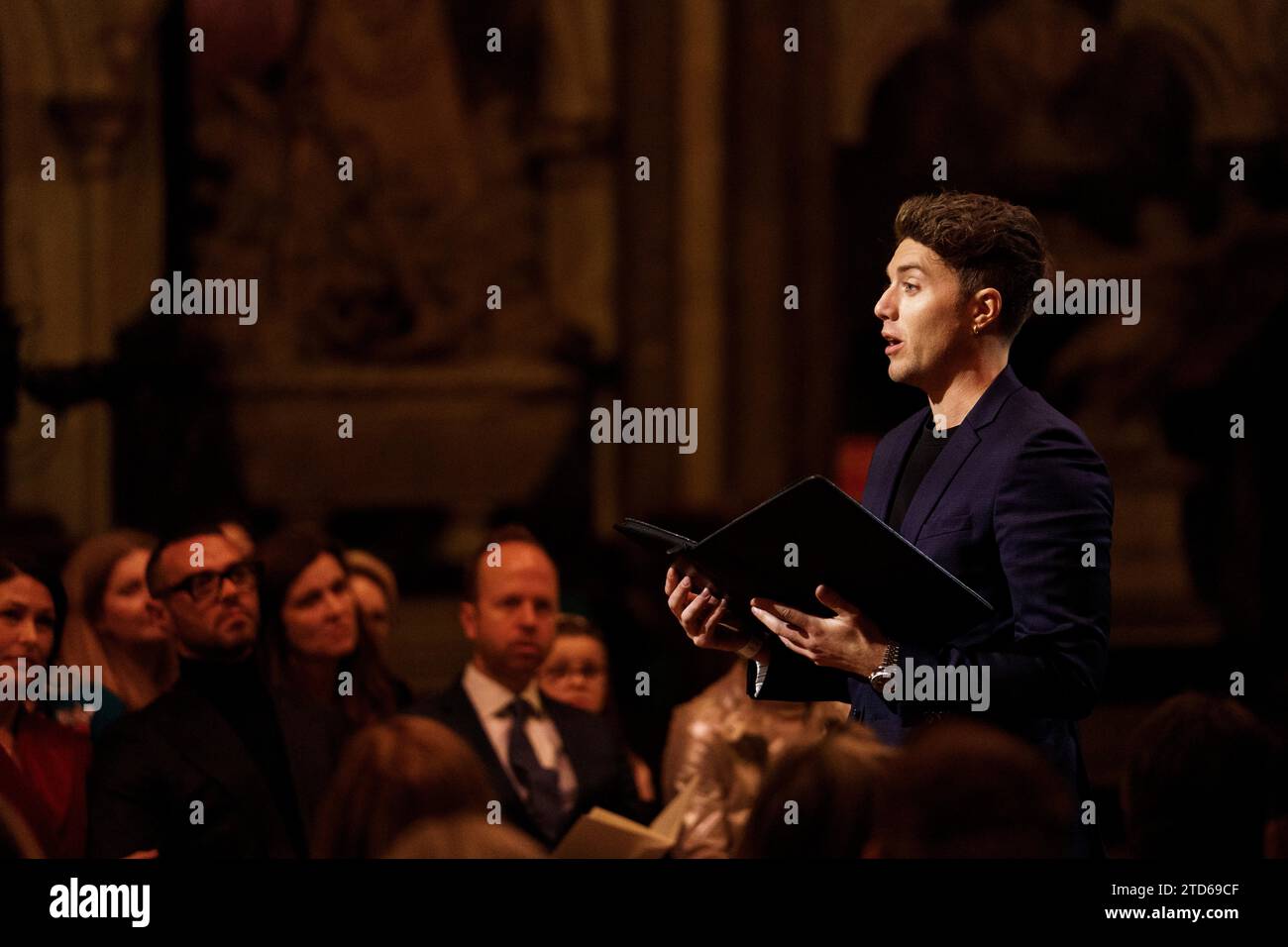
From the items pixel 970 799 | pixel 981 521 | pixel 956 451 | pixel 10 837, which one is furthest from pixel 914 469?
pixel 10 837

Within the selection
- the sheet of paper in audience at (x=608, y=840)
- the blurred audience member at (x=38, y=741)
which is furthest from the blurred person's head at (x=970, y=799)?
the blurred audience member at (x=38, y=741)

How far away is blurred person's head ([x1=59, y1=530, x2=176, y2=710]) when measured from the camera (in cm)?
469

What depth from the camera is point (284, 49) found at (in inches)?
346

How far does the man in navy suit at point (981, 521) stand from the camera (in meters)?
2.62

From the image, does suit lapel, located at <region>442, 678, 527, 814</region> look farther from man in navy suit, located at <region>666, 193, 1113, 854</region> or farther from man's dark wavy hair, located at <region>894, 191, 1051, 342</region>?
man's dark wavy hair, located at <region>894, 191, 1051, 342</region>

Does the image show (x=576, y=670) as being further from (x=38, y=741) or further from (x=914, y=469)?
(x=914, y=469)

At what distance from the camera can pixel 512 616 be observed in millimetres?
4430

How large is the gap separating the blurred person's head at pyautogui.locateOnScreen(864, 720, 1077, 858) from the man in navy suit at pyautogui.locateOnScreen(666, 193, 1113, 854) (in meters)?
0.31

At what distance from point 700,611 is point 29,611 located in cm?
162

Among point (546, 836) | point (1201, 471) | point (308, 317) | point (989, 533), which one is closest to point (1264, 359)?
point (1201, 471)

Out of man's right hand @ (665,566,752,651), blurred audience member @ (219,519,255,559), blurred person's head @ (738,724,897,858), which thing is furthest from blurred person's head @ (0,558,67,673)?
blurred person's head @ (738,724,897,858)

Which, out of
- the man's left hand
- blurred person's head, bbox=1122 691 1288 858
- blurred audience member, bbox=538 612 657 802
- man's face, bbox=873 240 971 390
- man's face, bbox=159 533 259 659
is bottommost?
blurred person's head, bbox=1122 691 1288 858

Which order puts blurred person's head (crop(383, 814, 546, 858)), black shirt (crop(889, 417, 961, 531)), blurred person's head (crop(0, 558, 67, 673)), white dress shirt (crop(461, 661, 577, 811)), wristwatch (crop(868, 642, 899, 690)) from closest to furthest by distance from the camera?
blurred person's head (crop(383, 814, 546, 858)) < wristwatch (crop(868, 642, 899, 690)) < black shirt (crop(889, 417, 961, 531)) < blurred person's head (crop(0, 558, 67, 673)) < white dress shirt (crop(461, 661, 577, 811))
